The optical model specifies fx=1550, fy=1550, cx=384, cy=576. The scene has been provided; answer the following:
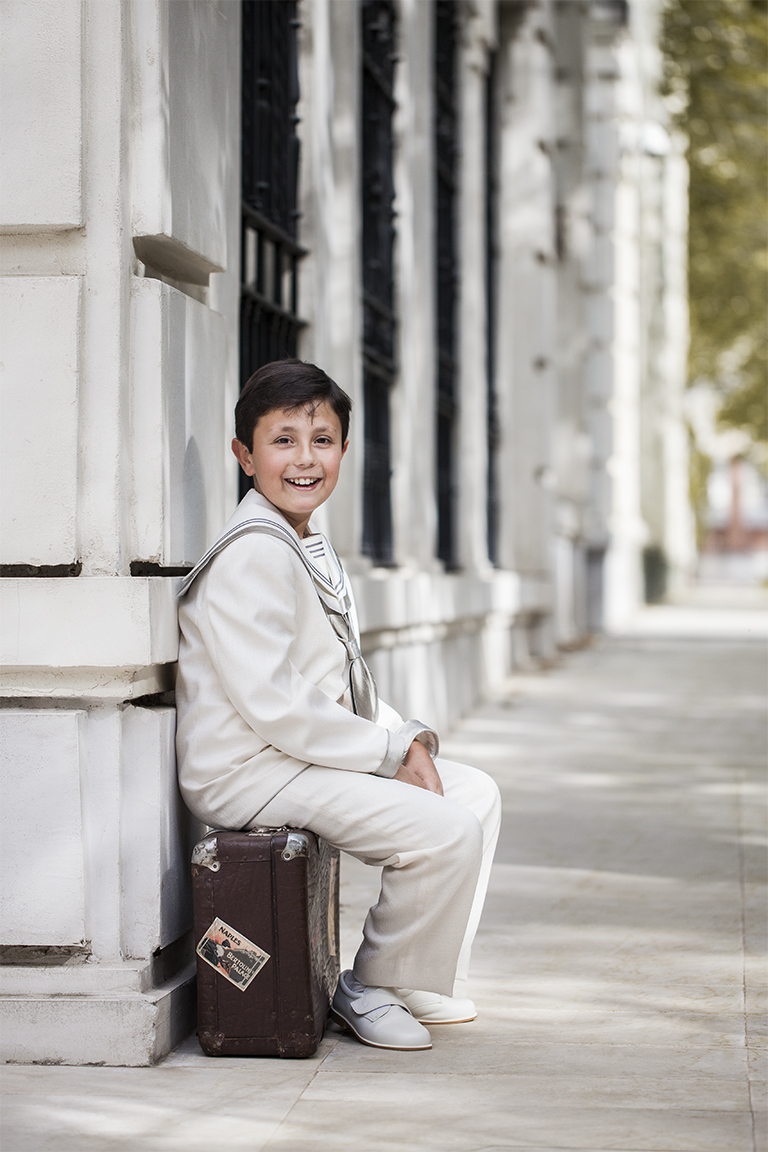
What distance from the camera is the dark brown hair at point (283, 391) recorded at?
3816mm

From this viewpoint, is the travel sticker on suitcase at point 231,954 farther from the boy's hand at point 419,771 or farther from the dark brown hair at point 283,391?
the dark brown hair at point 283,391

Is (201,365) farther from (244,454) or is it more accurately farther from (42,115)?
(42,115)

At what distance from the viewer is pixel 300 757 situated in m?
3.62

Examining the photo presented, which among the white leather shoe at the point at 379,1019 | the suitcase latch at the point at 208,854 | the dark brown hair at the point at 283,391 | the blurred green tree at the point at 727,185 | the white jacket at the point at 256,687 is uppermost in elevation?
the blurred green tree at the point at 727,185

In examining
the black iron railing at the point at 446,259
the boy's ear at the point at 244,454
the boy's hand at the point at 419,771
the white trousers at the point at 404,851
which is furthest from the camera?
the black iron railing at the point at 446,259

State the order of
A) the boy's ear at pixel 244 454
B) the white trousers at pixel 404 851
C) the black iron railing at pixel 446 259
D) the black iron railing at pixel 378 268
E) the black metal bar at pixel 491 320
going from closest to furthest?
the white trousers at pixel 404 851 → the boy's ear at pixel 244 454 → the black iron railing at pixel 378 268 → the black iron railing at pixel 446 259 → the black metal bar at pixel 491 320

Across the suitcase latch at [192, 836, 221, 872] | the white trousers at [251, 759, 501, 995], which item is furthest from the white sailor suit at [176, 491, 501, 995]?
the suitcase latch at [192, 836, 221, 872]

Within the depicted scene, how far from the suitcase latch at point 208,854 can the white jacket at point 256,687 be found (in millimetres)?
117

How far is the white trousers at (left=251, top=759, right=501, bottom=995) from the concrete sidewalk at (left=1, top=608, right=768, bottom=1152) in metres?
0.23

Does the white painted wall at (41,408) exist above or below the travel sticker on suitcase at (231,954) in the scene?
above

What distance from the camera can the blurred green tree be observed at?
67.2 ft

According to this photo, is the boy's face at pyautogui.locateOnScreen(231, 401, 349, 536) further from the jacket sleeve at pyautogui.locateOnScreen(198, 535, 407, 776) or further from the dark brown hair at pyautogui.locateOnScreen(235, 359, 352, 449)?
the jacket sleeve at pyautogui.locateOnScreen(198, 535, 407, 776)

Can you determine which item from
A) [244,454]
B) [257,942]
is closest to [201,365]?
[244,454]

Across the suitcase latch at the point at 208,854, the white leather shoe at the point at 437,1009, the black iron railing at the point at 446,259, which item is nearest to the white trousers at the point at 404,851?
the suitcase latch at the point at 208,854
